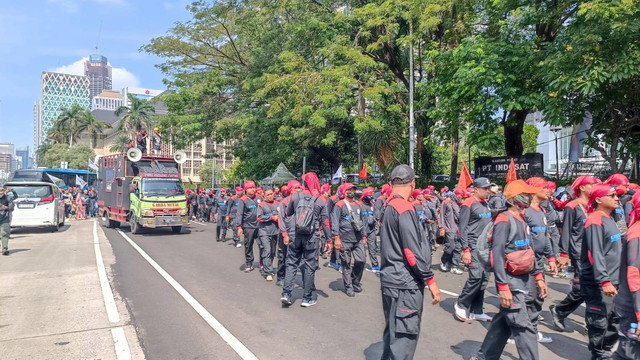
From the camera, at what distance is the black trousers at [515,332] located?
13.3 ft

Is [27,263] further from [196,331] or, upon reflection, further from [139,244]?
[196,331]

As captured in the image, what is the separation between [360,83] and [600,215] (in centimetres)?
1642

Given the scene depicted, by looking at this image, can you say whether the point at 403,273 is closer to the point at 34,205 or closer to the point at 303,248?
the point at 303,248

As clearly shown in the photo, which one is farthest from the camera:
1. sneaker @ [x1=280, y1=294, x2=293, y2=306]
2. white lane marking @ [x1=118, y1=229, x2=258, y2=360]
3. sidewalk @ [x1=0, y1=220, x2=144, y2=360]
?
sneaker @ [x1=280, y1=294, x2=293, y2=306]

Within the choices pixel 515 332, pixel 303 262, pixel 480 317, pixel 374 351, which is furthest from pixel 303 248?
pixel 515 332

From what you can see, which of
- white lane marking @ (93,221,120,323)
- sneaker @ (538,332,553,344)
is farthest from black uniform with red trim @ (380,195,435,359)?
white lane marking @ (93,221,120,323)

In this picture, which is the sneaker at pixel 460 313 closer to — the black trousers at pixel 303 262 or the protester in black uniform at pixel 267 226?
the black trousers at pixel 303 262

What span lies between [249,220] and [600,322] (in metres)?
7.27

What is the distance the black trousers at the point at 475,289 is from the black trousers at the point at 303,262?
7.47ft

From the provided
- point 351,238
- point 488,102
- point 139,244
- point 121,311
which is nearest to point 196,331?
point 121,311

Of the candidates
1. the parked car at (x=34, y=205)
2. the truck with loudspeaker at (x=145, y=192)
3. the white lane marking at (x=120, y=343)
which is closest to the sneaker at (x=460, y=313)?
the white lane marking at (x=120, y=343)

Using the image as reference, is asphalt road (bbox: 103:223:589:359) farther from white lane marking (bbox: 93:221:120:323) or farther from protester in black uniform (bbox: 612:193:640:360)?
protester in black uniform (bbox: 612:193:640:360)

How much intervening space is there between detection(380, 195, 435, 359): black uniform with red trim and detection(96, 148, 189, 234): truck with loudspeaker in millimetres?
14536

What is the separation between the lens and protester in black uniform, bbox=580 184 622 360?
454 centimetres
